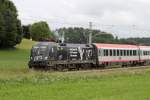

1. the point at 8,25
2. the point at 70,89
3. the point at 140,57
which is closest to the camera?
the point at 70,89

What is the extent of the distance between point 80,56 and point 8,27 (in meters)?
60.9

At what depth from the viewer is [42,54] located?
130 ft

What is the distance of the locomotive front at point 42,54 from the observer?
39312 mm

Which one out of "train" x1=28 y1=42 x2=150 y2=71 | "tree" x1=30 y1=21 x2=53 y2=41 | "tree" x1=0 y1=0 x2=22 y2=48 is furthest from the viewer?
"tree" x1=30 y1=21 x2=53 y2=41

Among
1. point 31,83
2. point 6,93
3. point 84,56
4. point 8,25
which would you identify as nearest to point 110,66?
point 84,56

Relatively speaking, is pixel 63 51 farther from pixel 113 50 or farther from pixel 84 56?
pixel 113 50

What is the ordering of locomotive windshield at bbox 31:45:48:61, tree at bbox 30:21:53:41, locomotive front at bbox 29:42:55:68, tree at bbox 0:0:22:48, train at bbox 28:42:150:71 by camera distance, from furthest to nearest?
tree at bbox 30:21:53:41 < tree at bbox 0:0:22:48 < train at bbox 28:42:150:71 < locomotive windshield at bbox 31:45:48:61 < locomotive front at bbox 29:42:55:68

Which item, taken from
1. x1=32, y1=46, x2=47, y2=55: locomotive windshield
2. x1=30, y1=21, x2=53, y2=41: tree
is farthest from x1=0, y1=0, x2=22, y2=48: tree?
x1=32, y1=46, x2=47, y2=55: locomotive windshield

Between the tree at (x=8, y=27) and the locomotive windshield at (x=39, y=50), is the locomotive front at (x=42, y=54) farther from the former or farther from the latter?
the tree at (x=8, y=27)

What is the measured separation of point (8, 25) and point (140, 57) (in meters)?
49.4

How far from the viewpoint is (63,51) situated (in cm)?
4156

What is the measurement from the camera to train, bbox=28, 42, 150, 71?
39.7 m

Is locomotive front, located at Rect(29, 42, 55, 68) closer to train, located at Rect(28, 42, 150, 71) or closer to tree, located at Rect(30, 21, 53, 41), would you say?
train, located at Rect(28, 42, 150, 71)

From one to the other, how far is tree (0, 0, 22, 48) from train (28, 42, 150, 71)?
46759mm
